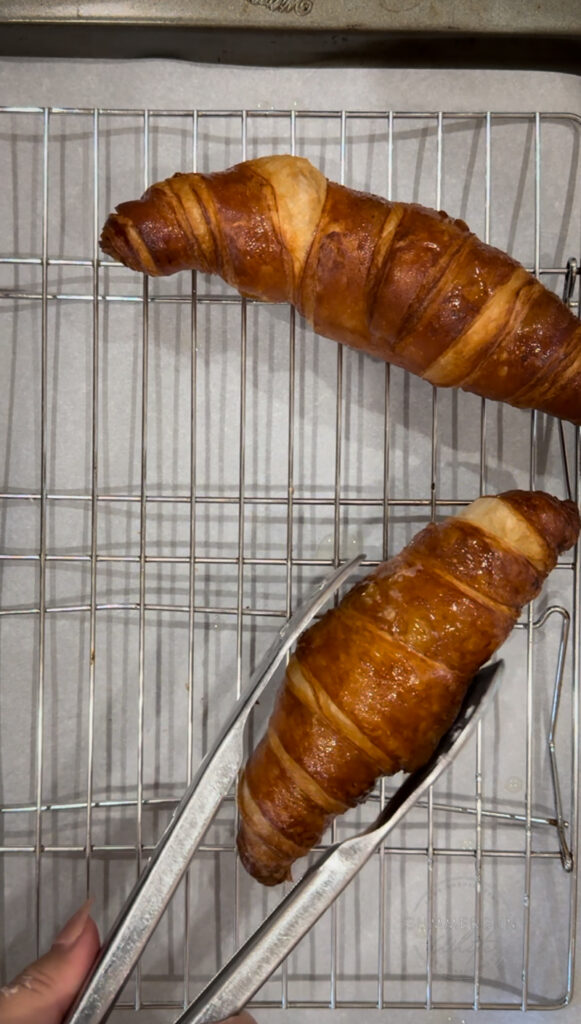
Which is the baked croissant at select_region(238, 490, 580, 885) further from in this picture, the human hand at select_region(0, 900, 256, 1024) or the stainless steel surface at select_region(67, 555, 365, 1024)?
the human hand at select_region(0, 900, 256, 1024)

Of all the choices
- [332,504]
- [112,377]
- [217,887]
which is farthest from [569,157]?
[217,887]

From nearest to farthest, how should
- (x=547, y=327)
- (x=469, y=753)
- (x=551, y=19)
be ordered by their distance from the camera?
(x=547, y=327) < (x=551, y=19) < (x=469, y=753)

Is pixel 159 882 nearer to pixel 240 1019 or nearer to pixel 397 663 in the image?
pixel 240 1019

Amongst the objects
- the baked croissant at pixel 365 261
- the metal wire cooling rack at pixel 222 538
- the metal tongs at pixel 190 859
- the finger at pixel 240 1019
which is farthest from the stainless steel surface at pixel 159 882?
the baked croissant at pixel 365 261

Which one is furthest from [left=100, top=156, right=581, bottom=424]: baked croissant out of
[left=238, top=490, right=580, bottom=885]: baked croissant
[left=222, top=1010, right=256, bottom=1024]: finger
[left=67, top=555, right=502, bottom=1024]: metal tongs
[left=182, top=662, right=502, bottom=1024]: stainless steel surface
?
[left=222, top=1010, right=256, bottom=1024]: finger

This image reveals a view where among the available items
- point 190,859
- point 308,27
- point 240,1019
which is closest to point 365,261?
point 308,27

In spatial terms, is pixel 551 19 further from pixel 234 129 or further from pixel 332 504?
pixel 332 504
